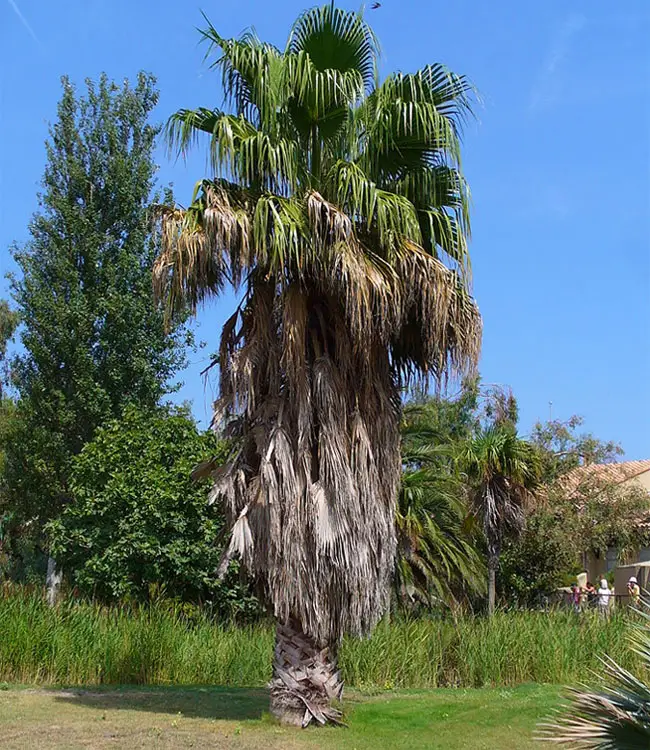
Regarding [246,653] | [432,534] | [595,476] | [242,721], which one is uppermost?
[595,476]

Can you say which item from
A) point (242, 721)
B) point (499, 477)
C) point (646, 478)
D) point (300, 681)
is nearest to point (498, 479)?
point (499, 477)

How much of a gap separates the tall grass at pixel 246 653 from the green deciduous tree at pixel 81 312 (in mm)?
7798

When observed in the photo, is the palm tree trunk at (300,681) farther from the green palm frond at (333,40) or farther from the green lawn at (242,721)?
the green palm frond at (333,40)

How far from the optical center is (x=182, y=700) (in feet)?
40.6

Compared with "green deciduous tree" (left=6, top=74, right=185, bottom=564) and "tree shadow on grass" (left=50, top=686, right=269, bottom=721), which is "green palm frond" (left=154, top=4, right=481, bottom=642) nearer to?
"tree shadow on grass" (left=50, top=686, right=269, bottom=721)

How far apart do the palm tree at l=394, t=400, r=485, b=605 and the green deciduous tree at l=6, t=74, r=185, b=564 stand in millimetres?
6792

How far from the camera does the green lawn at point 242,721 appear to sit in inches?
384

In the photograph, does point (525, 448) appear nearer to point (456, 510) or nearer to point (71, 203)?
point (456, 510)

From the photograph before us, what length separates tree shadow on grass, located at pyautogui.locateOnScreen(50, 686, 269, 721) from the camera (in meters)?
11.5

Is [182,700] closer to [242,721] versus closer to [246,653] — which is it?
[242,721]

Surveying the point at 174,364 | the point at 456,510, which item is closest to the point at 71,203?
the point at 174,364

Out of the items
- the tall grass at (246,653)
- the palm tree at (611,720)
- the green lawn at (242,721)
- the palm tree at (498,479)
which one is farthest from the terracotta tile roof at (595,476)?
the palm tree at (611,720)

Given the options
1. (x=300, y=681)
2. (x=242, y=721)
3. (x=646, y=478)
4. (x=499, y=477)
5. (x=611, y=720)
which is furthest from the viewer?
(x=646, y=478)

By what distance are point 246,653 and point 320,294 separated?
22.7 feet
